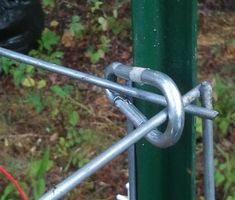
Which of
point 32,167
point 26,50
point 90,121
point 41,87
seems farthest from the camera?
point 26,50

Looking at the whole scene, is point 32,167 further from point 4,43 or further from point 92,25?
point 92,25

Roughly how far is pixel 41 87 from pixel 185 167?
6.10 feet

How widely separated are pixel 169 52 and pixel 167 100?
27cm

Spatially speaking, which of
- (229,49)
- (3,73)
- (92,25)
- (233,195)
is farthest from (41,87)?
(233,195)

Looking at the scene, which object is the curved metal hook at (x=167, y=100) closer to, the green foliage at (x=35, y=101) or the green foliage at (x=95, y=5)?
the green foliage at (x=35, y=101)

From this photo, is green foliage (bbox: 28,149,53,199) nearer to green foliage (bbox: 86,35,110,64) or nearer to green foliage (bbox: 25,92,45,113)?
green foliage (bbox: 25,92,45,113)

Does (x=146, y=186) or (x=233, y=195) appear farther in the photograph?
(x=233, y=195)

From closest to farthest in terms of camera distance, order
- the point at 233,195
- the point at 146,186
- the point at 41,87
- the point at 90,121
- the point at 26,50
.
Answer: the point at 146,186 → the point at 233,195 → the point at 90,121 → the point at 41,87 → the point at 26,50

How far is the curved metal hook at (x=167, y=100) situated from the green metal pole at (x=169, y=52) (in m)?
0.09

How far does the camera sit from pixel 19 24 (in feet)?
10.1

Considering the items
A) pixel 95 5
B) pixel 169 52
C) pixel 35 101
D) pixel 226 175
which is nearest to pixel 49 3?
pixel 95 5

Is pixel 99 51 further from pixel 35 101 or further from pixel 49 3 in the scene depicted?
pixel 49 3

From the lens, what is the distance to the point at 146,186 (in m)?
1.16

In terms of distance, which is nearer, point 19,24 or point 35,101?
point 35,101
